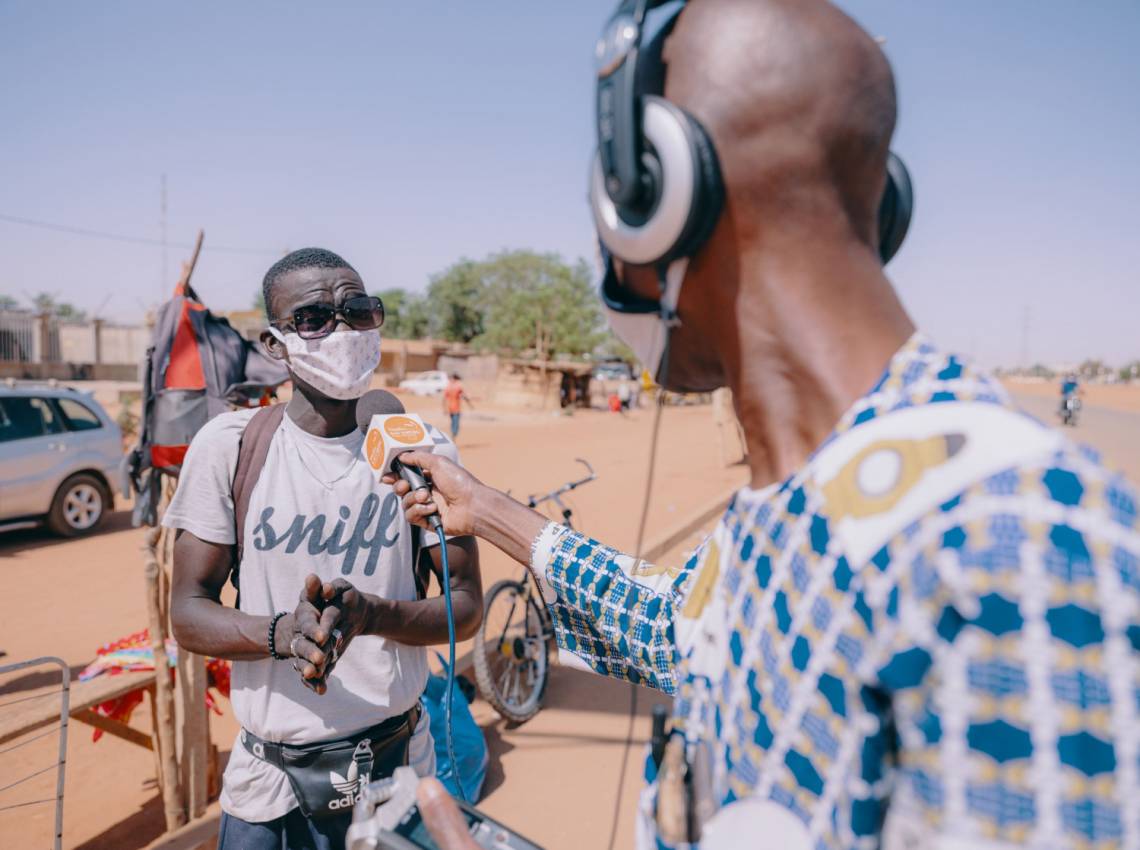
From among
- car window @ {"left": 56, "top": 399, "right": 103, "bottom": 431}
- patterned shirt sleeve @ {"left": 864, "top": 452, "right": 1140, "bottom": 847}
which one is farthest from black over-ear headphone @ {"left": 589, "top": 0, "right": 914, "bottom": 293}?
car window @ {"left": 56, "top": 399, "right": 103, "bottom": 431}

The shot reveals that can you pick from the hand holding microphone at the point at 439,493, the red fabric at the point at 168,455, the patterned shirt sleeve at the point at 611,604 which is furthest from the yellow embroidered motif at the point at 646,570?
the red fabric at the point at 168,455

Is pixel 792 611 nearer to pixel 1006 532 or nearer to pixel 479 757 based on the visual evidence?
pixel 1006 532

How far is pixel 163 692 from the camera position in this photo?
11.5 feet

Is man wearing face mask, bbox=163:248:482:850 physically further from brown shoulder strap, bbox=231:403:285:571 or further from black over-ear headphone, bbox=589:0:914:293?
black over-ear headphone, bbox=589:0:914:293

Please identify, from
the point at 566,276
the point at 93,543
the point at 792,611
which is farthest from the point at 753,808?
the point at 566,276

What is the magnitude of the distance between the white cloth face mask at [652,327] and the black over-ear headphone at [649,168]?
18mm

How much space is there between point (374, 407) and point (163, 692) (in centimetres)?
240

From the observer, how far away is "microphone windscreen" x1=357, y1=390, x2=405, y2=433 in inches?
83.5

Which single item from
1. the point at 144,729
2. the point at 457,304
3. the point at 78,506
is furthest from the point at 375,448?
the point at 457,304

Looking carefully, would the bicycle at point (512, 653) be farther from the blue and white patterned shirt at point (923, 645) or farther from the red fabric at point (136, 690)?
the blue and white patterned shirt at point (923, 645)

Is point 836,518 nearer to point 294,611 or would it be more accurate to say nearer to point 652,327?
point 652,327

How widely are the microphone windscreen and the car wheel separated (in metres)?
8.87

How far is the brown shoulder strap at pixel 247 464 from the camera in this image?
1912 mm

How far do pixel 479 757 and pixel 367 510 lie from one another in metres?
2.42
